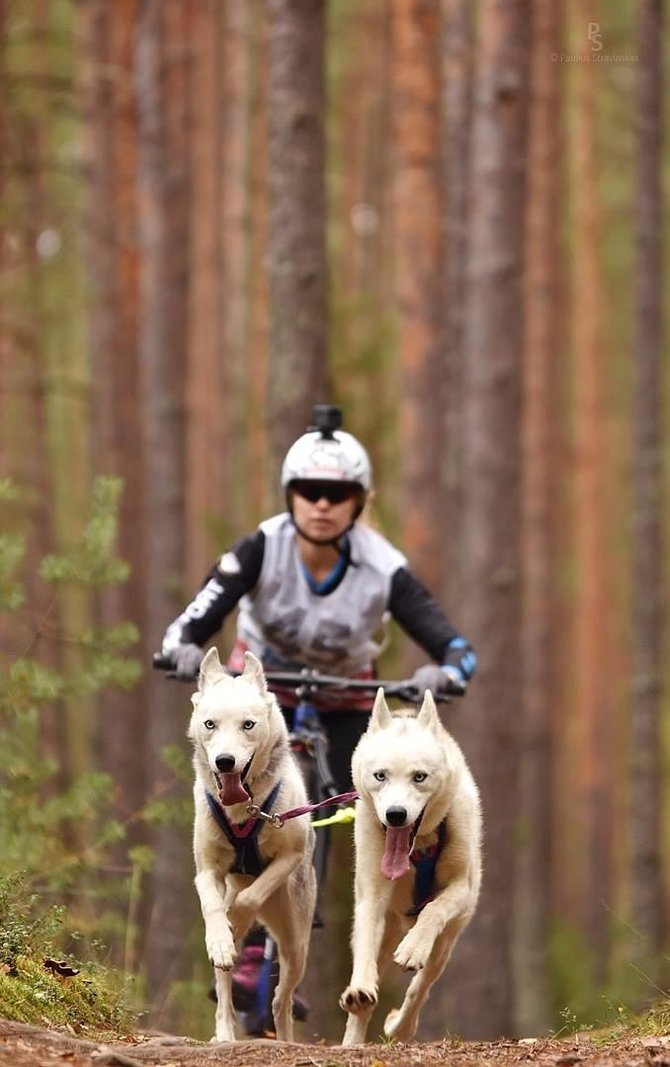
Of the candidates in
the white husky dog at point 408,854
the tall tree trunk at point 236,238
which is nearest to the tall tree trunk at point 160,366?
the tall tree trunk at point 236,238

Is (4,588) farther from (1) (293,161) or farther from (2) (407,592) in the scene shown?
(1) (293,161)

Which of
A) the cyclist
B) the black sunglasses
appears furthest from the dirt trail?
the black sunglasses

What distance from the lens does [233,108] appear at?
25.8 metres

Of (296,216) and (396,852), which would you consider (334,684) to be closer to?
(396,852)

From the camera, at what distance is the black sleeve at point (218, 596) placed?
24.1 feet

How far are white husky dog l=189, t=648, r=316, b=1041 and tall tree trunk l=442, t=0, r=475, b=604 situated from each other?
10887 millimetres

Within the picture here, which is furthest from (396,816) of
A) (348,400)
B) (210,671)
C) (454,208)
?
(454,208)

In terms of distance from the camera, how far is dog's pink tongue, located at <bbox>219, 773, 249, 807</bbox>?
6023mm

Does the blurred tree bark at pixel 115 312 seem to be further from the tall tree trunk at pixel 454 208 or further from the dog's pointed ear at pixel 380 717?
the dog's pointed ear at pixel 380 717

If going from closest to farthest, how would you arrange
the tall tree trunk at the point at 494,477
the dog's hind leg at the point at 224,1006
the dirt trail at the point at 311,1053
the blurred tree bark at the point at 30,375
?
the dirt trail at the point at 311,1053
the dog's hind leg at the point at 224,1006
the tall tree trunk at the point at 494,477
the blurred tree bark at the point at 30,375

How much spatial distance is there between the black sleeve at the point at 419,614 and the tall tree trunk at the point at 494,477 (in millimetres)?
5801

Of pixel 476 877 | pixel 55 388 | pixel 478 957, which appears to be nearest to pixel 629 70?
pixel 55 388

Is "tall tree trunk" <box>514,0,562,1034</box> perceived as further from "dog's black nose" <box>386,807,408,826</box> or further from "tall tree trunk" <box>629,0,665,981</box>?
"dog's black nose" <box>386,807,408,826</box>

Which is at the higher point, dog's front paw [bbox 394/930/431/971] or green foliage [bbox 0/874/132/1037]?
dog's front paw [bbox 394/930/431/971]
